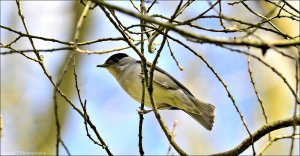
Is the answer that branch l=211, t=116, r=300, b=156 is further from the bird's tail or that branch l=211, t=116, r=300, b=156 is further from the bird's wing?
the bird's wing

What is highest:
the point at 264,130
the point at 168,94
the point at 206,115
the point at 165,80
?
the point at 165,80

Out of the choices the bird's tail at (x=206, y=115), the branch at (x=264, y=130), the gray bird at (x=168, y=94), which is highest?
the gray bird at (x=168, y=94)

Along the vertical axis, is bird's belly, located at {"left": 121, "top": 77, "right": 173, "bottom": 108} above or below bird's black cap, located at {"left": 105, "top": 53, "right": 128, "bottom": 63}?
below

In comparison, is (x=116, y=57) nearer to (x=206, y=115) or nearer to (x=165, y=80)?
(x=165, y=80)

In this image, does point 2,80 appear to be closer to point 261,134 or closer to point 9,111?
point 9,111

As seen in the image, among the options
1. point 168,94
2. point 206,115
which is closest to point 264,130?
point 206,115

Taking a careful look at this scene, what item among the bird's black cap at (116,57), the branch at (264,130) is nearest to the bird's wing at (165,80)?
the bird's black cap at (116,57)

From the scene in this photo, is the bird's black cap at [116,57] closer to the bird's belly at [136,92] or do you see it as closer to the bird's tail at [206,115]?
the bird's belly at [136,92]

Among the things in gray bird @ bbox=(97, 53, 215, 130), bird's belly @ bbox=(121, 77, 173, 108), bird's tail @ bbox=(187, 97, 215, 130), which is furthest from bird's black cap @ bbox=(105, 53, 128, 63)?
bird's tail @ bbox=(187, 97, 215, 130)

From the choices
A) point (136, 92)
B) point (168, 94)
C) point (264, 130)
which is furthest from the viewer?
point (168, 94)

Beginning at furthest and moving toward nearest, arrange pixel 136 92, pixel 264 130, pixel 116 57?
1. pixel 116 57
2. pixel 136 92
3. pixel 264 130

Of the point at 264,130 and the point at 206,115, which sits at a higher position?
the point at 206,115

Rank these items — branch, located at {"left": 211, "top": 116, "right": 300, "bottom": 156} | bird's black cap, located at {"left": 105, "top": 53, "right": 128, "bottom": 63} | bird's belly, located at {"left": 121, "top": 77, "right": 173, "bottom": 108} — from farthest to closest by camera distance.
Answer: bird's black cap, located at {"left": 105, "top": 53, "right": 128, "bottom": 63}, bird's belly, located at {"left": 121, "top": 77, "right": 173, "bottom": 108}, branch, located at {"left": 211, "top": 116, "right": 300, "bottom": 156}

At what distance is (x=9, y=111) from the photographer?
29.4 feet
